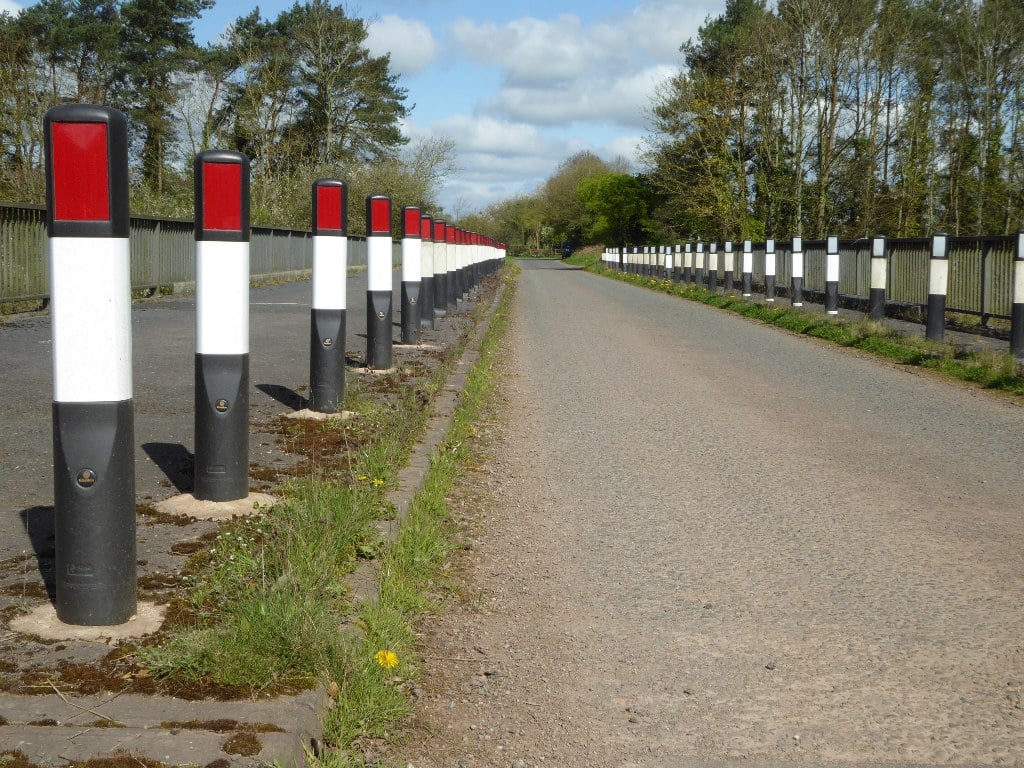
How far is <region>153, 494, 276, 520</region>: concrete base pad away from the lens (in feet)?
15.6

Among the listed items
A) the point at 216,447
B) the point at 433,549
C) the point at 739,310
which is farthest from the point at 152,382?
the point at 739,310

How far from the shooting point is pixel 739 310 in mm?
23500

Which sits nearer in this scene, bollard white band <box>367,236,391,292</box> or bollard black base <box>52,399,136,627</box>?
bollard black base <box>52,399,136,627</box>

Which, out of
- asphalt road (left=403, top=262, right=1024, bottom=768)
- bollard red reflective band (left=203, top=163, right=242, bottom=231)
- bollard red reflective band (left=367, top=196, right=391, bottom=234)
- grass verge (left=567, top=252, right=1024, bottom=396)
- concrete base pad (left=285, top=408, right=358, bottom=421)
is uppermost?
bollard red reflective band (left=367, top=196, right=391, bottom=234)

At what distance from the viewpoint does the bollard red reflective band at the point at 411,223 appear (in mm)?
12859

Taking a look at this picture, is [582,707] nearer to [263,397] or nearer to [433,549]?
[433,549]

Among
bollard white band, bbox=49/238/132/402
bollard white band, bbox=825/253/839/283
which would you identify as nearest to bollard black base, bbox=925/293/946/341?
bollard white band, bbox=825/253/839/283

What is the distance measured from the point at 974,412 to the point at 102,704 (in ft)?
26.3

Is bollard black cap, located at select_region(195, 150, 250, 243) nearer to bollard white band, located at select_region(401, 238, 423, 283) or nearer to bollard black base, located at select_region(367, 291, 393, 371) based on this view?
bollard black base, located at select_region(367, 291, 393, 371)

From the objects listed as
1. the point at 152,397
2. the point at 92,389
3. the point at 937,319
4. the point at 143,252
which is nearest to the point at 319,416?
the point at 152,397

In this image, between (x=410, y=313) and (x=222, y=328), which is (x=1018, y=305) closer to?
(x=410, y=313)

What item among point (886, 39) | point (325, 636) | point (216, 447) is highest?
point (886, 39)

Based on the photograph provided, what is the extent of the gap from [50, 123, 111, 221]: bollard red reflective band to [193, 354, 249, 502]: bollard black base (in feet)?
5.43

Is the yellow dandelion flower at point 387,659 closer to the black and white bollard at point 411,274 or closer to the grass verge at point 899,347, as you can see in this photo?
the grass verge at point 899,347
